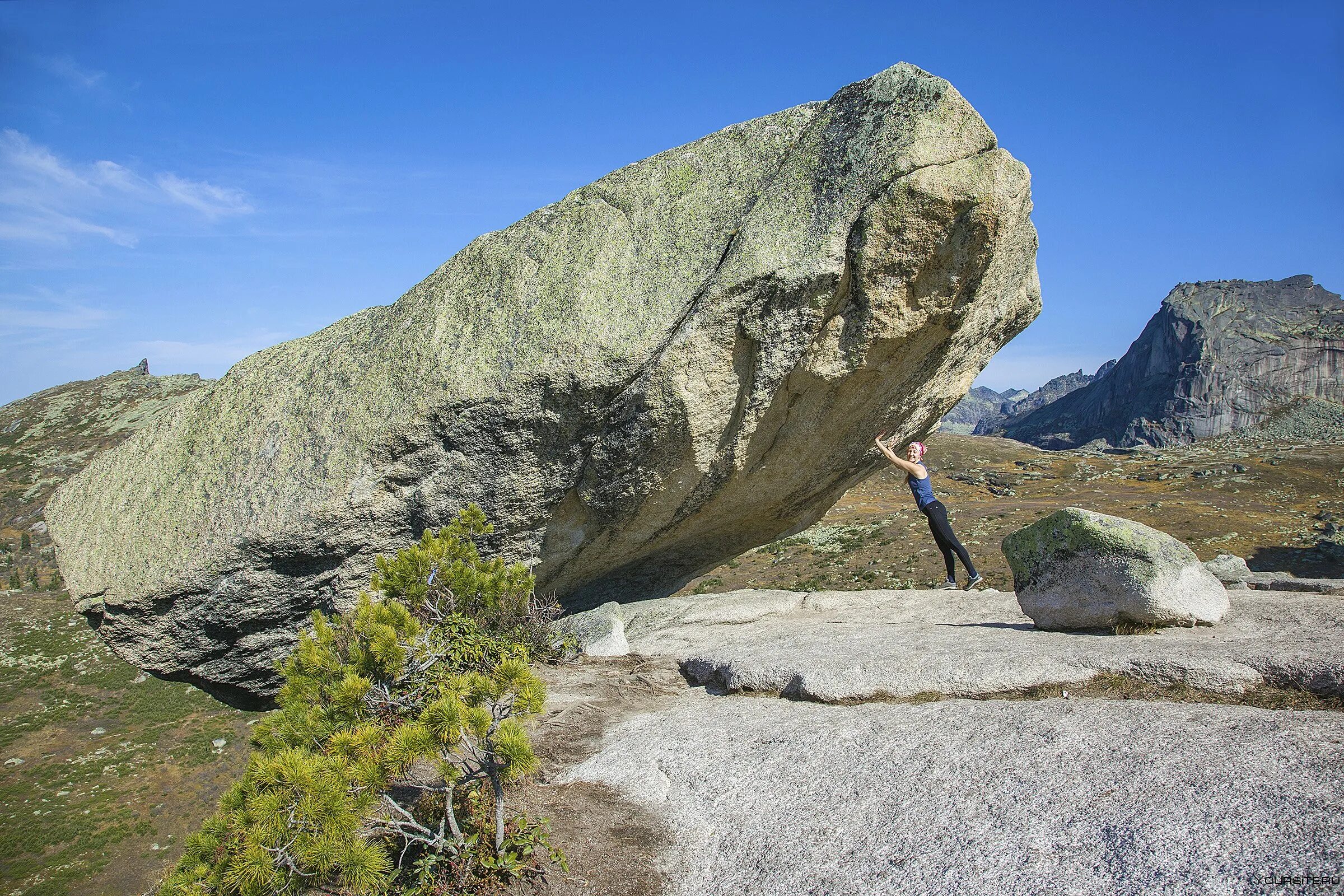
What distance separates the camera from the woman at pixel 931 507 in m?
13.4

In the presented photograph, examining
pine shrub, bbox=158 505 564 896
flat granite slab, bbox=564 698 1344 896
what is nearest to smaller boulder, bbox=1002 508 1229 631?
flat granite slab, bbox=564 698 1344 896

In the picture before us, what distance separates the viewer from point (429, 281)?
11570 millimetres

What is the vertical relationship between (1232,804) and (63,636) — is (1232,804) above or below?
above

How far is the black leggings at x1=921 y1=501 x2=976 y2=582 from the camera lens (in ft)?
43.9

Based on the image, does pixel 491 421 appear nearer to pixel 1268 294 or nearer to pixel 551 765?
A: pixel 551 765

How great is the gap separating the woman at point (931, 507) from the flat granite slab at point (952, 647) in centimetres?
70

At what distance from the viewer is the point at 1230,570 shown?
15180mm

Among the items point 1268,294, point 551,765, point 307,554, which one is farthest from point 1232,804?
point 1268,294

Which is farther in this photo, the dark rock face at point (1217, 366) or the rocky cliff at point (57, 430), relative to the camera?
the dark rock face at point (1217, 366)

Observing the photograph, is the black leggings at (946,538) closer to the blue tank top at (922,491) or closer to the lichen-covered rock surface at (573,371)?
the blue tank top at (922,491)

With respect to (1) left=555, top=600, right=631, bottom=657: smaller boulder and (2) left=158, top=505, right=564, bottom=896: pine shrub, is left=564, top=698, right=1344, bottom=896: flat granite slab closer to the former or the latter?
(2) left=158, top=505, right=564, bottom=896: pine shrub

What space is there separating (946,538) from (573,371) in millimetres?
7542

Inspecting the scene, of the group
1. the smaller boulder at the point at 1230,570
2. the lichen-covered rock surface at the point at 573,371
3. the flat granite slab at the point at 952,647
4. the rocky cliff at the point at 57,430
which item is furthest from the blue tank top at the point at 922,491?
the rocky cliff at the point at 57,430

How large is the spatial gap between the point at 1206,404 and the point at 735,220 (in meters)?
159
